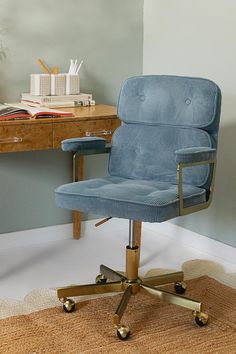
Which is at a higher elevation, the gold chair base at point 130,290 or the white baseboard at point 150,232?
the gold chair base at point 130,290

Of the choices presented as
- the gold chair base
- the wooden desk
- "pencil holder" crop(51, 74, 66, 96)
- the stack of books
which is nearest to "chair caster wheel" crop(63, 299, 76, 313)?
the gold chair base

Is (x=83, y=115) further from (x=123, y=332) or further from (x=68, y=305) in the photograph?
(x=123, y=332)

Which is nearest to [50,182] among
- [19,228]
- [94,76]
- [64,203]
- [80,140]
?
[19,228]

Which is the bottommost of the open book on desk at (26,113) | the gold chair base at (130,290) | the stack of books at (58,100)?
the gold chair base at (130,290)

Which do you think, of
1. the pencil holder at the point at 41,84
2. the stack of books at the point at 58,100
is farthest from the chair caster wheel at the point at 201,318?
the pencil holder at the point at 41,84

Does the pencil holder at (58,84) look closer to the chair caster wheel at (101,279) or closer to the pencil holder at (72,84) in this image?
the pencil holder at (72,84)

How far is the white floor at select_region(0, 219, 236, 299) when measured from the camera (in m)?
3.10

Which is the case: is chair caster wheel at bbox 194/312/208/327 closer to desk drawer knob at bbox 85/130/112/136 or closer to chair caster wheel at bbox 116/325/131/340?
chair caster wheel at bbox 116/325/131/340

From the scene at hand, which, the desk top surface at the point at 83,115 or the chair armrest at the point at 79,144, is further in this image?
the desk top surface at the point at 83,115

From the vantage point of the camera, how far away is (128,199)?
239 centimetres

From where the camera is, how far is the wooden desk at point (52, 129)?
114 inches

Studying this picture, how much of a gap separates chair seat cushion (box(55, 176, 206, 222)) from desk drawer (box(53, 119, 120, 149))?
0.44 metres

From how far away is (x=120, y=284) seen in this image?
2693 mm

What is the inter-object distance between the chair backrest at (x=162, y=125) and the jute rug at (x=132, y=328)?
1.86ft
